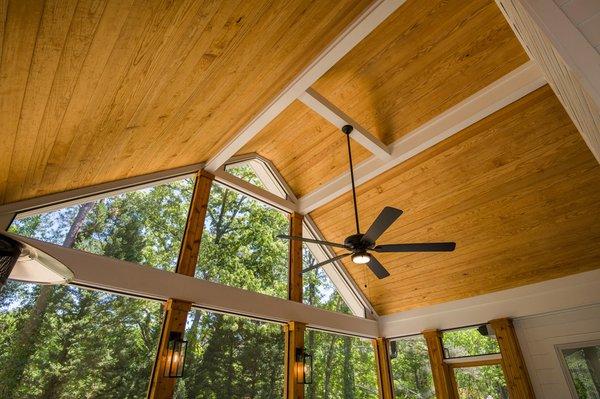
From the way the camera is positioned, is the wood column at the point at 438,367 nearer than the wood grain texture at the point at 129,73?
No

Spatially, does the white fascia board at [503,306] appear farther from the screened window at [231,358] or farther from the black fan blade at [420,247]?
the black fan blade at [420,247]

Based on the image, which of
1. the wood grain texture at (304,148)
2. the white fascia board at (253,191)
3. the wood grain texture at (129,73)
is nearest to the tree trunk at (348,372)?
the white fascia board at (253,191)

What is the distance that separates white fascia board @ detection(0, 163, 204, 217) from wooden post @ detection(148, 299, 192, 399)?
1.52 meters

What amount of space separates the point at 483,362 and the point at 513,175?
302 centimetres

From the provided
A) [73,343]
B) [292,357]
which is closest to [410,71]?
[292,357]

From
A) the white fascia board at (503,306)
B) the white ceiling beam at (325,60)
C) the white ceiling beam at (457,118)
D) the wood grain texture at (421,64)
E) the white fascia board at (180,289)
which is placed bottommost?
the white fascia board at (180,289)

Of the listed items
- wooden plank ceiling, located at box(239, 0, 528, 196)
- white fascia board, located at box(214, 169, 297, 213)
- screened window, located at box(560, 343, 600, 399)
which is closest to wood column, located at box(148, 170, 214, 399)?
white fascia board, located at box(214, 169, 297, 213)

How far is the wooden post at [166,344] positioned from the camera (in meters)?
3.65

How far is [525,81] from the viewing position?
3.78 metres

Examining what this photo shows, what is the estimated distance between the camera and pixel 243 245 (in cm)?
554

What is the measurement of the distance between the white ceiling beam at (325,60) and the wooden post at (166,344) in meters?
2.12

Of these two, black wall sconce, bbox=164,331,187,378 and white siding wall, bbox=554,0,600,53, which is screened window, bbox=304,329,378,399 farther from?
white siding wall, bbox=554,0,600,53

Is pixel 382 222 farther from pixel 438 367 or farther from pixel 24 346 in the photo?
pixel 438 367

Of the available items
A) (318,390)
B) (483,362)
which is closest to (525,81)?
(483,362)
